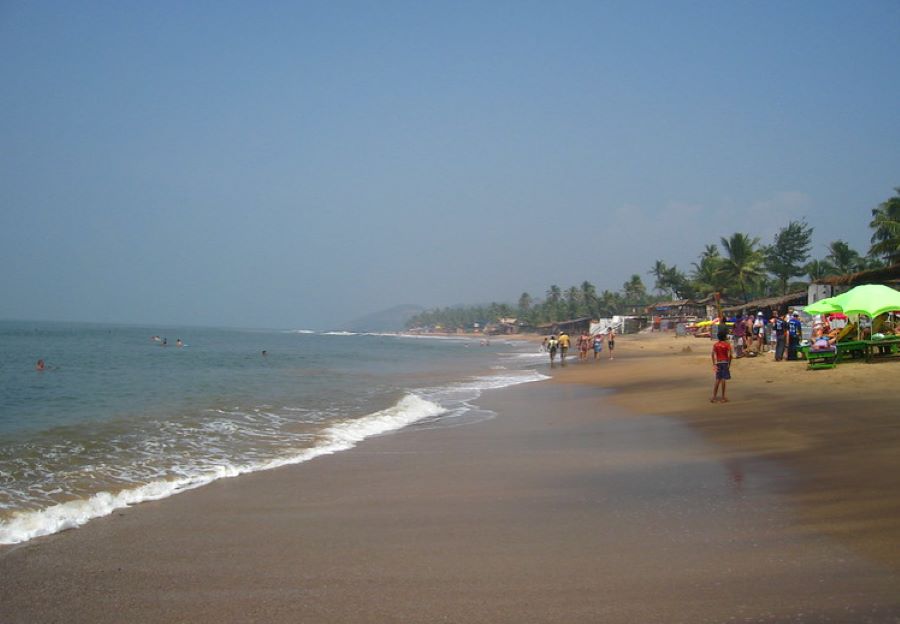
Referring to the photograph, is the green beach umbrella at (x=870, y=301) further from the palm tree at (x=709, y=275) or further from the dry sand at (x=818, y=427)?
the palm tree at (x=709, y=275)

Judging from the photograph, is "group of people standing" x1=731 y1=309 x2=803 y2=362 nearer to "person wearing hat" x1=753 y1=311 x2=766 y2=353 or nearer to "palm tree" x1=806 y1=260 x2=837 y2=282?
"person wearing hat" x1=753 y1=311 x2=766 y2=353

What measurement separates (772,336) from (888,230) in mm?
18380

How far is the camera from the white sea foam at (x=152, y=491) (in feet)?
17.6

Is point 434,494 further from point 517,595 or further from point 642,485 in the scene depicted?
point 517,595

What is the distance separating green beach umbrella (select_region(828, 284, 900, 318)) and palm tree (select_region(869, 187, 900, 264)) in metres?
20.6

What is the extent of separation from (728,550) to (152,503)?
18.2 feet

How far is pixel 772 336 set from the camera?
69.6 ft

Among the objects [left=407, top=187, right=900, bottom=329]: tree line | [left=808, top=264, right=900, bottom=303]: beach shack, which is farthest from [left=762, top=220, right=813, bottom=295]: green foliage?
[left=808, top=264, right=900, bottom=303]: beach shack

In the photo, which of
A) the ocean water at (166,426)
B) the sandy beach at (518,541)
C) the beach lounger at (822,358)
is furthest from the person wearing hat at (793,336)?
the sandy beach at (518,541)

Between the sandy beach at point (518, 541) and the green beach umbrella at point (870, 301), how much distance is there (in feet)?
24.3

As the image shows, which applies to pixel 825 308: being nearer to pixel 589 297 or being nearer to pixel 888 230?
pixel 888 230

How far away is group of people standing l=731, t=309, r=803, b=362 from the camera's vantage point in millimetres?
17016

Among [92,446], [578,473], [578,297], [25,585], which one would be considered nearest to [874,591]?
[578,473]

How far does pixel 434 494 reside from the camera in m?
6.17
